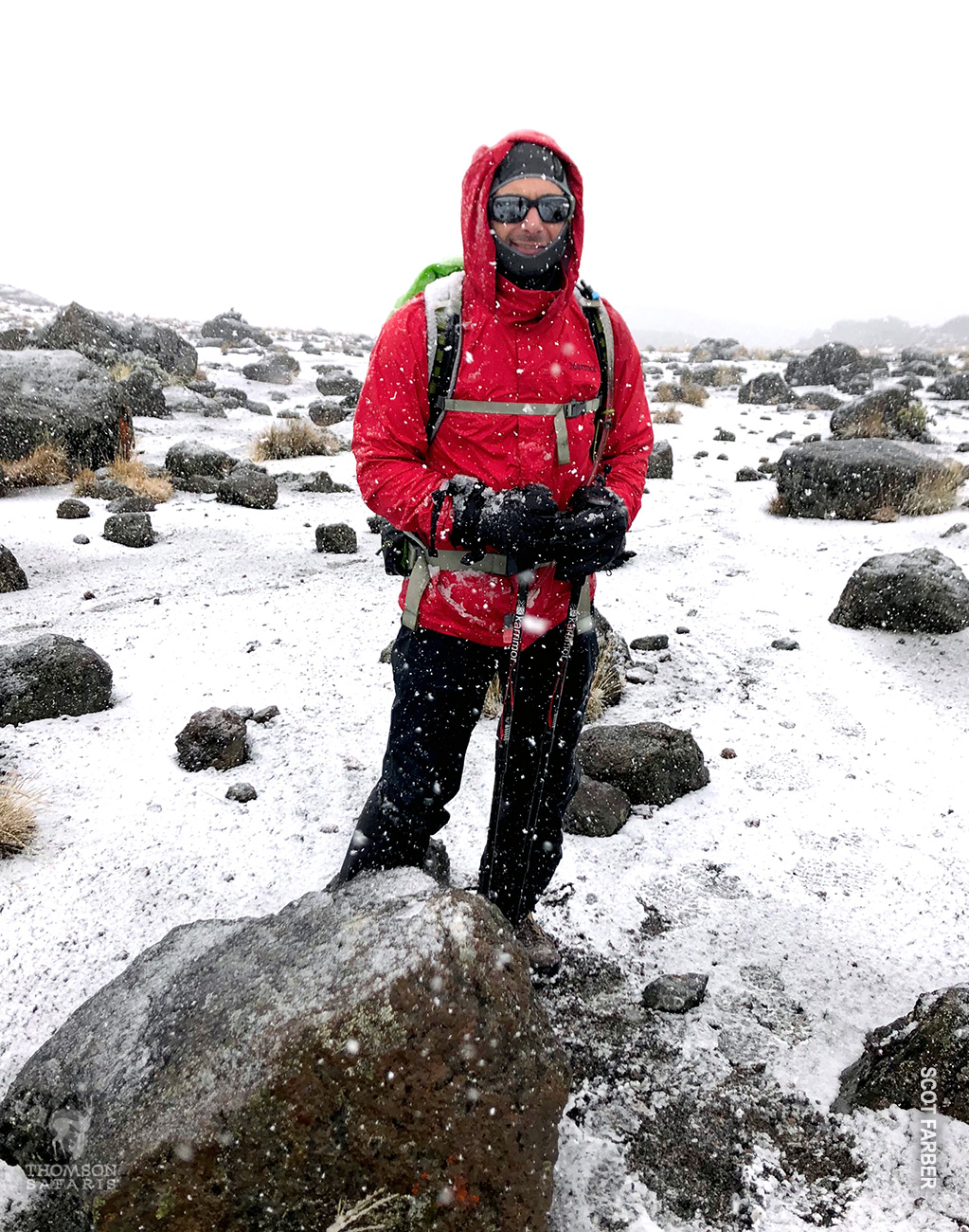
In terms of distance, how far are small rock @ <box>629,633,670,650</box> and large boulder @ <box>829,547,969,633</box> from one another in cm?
146

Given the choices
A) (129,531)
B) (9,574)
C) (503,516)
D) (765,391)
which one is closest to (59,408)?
(129,531)

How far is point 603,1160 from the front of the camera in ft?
6.40

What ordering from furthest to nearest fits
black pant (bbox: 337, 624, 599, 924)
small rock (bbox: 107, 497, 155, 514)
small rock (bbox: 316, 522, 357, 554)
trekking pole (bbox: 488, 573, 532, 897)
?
small rock (bbox: 107, 497, 155, 514), small rock (bbox: 316, 522, 357, 554), black pant (bbox: 337, 624, 599, 924), trekking pole (bbox: 488, 573, 532, 897)

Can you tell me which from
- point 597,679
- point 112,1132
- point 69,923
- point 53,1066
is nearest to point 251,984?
point 112,1132

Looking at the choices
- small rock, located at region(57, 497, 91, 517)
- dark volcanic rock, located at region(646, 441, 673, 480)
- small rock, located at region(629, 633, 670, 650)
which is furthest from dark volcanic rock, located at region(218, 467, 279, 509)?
dark volcanic rock, located at region(646, 441, 673, 480)

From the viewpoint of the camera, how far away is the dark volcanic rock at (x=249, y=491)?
7.98 metres

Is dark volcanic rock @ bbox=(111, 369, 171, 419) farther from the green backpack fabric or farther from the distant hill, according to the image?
the distant hill

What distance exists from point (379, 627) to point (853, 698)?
3208mm

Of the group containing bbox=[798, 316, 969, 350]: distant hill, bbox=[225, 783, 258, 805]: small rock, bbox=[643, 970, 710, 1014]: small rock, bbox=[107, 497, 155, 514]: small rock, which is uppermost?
bbox=[798, 316, 969, 350]: distant hill

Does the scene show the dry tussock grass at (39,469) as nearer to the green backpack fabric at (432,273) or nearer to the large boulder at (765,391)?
the green backpack fabric at (432,273)

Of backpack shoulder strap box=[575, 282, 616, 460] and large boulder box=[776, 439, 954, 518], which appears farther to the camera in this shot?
large boulder box=[776, 439, 954, 518]

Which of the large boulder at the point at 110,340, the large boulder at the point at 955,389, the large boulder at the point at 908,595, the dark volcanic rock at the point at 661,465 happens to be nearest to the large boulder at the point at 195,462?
the large boulder at the point at 110,340

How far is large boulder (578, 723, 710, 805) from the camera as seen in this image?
356 centimetres

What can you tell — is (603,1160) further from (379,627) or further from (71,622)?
(71,622)
